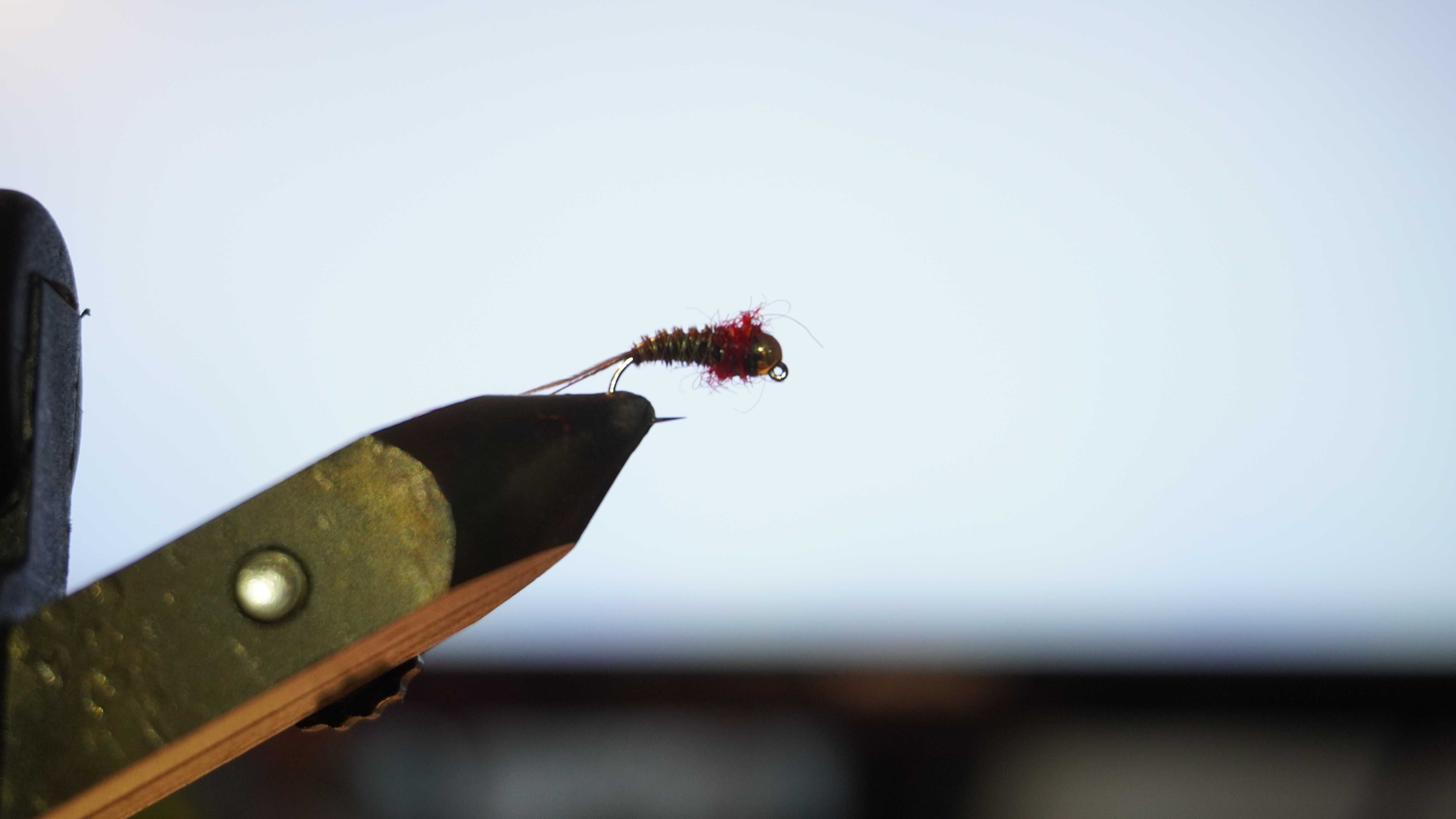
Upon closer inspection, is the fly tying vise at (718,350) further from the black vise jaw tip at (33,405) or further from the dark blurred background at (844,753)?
the dark blurred background at (844,753)

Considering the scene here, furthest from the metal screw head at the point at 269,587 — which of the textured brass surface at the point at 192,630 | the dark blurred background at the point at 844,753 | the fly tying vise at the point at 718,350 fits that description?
the dark blurred background at the point at 844,753

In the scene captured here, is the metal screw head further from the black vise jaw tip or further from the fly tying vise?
the fly tying vise

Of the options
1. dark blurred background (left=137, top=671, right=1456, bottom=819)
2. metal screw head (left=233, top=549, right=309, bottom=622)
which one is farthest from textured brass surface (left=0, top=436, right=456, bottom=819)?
dark blurred background (left=137, top=671, right=1456, bottom=819)

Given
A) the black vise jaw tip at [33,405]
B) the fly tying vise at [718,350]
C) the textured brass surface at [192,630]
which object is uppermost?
the fly tying vise at [718,350]

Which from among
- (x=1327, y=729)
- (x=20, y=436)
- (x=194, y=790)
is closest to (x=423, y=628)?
(x=20, y=436)

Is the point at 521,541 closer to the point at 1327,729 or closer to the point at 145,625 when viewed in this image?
the point at 145,625

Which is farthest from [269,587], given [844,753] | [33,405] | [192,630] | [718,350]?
[844,753]

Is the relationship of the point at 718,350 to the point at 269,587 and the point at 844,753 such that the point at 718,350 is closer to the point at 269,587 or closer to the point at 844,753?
the point at 269,587
